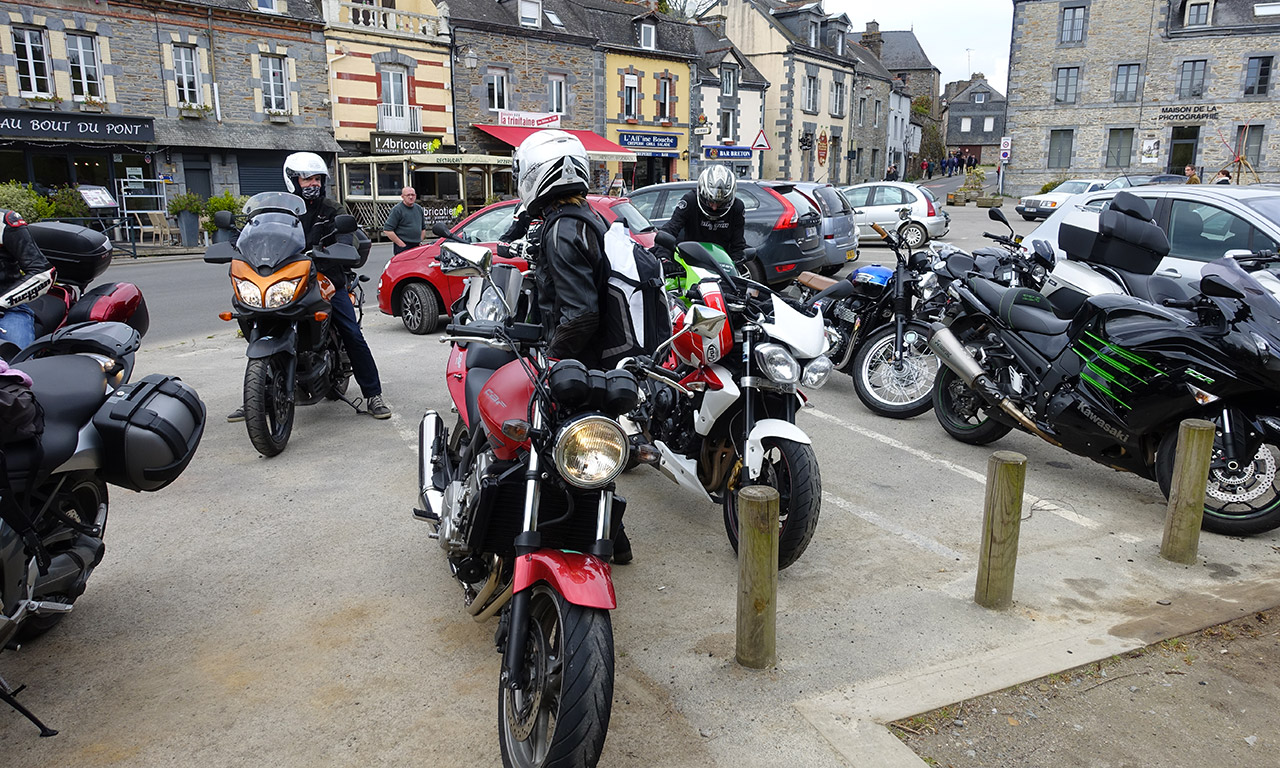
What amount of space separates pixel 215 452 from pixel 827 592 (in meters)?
4.11

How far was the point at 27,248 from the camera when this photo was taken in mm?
4410

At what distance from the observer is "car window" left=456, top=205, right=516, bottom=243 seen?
9906 millimetres

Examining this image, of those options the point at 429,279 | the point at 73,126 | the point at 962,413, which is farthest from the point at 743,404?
the point at 73,126

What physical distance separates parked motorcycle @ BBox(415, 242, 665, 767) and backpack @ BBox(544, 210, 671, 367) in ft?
1.25

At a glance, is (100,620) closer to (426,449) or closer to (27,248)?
(426,449)

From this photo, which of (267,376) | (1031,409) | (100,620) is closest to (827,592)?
(1031,409)

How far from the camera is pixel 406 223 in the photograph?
12.0 m

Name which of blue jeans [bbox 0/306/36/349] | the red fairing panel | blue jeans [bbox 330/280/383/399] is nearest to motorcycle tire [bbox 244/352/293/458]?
blue jeans [bbox 330/280/383/399]

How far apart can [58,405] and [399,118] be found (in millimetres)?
29851

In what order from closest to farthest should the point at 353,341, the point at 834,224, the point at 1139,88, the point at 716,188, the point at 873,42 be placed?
the point at 353,341, the point at 716,188, the point at 834,224, the point at 1139,88, the point at 873,42

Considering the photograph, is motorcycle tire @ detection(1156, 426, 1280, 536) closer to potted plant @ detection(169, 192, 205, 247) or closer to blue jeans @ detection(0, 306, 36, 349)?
blue jeans @ detection(0, 306, 36, 349)

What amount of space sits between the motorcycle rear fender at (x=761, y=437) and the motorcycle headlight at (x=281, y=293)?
318 centimetres

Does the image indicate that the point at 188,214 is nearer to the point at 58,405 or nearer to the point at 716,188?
the point at 716,188

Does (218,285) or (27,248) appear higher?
(27,248)
